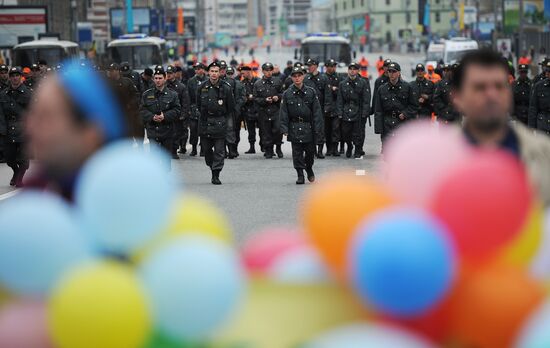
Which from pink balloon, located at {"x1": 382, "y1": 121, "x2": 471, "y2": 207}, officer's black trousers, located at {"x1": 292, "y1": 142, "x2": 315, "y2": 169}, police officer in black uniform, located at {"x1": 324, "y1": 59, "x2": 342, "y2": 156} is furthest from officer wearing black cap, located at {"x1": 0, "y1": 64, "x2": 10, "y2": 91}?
pink balloon, located at {"x1": 382, "y1": 121, "x2": 471, "y2": 207}

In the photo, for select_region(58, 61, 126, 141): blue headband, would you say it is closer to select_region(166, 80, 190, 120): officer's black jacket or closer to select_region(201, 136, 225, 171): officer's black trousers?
select_region(201, 136, 225, 171): officer's black trousers

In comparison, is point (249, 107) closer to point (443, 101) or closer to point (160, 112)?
point (443, 101)

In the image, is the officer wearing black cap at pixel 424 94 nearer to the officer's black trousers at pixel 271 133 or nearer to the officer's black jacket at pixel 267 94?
the officer's black trousers at pixel 271 133

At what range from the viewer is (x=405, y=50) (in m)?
153

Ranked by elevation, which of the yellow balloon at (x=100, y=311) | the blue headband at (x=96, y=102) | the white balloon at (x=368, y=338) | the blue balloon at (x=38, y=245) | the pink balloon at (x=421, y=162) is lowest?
the white balloon at (x=368, y=338)

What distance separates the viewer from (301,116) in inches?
714

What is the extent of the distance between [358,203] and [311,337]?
358 millimetres

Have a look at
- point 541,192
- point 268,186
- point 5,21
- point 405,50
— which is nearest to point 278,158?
point 268,186

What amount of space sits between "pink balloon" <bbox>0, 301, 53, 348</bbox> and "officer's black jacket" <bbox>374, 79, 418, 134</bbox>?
→ 17272 mm

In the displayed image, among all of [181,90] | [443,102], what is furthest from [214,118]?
[181,90]

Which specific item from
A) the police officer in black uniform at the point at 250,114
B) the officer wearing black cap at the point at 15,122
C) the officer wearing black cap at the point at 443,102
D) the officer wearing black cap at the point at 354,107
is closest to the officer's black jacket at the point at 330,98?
the officer wearing black cap at the point at 354,107

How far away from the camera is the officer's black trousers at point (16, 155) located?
18.3 meters

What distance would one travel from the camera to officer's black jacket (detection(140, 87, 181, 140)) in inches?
717

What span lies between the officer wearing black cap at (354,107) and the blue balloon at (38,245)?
66.8 ft
